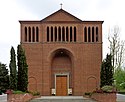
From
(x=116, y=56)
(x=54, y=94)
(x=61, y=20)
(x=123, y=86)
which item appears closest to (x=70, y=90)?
(x=54, y=94)

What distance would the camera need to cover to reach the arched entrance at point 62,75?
51219 mm

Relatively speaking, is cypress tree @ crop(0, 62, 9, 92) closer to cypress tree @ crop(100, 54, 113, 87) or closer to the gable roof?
the gable roof

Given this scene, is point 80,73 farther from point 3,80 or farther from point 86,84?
point 3,80

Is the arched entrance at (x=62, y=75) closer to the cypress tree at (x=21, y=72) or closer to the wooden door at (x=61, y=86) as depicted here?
the wooden door at (x=61, y=86)

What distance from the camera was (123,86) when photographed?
69.7 meters

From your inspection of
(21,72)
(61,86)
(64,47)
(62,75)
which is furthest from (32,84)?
(21,72)

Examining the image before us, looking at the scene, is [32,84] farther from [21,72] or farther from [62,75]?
[21,72]

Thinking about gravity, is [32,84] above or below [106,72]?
below

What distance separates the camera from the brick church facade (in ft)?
163

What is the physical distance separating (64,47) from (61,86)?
5571 mm

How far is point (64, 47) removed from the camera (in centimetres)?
5012

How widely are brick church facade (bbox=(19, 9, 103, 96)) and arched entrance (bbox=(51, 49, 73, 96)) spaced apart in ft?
2.75

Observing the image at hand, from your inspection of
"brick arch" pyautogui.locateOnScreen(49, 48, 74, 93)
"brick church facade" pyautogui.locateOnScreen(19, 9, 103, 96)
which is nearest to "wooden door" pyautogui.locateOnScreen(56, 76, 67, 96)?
"brick arch" pyautogui.locateOnScreen(49, 48, 74, 93)

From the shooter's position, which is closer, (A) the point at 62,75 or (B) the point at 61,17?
(B) the point at 61,17
